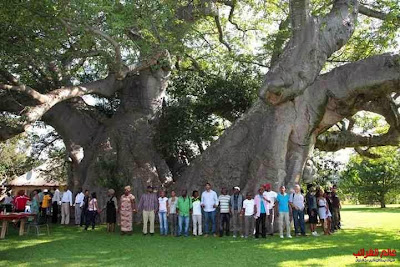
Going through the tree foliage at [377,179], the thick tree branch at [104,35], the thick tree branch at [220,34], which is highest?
the thick tree branch at [220,34]

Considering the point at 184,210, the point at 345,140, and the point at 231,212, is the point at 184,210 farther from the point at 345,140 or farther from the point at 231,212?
the point at 345,140

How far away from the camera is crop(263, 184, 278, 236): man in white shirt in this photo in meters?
12.1

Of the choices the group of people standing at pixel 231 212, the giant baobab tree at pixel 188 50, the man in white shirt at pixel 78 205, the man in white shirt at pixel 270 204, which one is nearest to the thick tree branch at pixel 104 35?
the giant baobab tree at pixel 188 50

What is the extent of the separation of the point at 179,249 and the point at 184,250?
0.63 feet

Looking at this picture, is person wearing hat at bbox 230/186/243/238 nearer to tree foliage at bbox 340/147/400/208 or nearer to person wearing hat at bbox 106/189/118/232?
person wearing hat at bbox 106/189/118/232

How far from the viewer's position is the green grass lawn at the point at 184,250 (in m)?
8.31

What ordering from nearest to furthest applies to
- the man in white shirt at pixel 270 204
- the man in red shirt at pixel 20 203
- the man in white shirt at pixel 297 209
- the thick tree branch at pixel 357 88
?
the man in white shirt at pixel 270 204 < the man in white shirt at pixel 297 209 < the thick tree branch at pixel 357 88 < the man in red shirt at pixel 20 203

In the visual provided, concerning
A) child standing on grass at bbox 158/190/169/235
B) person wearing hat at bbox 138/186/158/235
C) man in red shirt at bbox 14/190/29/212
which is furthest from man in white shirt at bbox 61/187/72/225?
child standing on grass at bbox 158/190/169/235

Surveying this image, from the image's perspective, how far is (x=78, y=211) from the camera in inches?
642

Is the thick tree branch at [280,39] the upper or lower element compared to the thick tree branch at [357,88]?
upper

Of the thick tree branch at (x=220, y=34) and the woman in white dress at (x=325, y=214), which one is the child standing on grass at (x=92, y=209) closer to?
the woman in white dress at (x=325, y=214)

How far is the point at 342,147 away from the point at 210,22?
9.11 metres

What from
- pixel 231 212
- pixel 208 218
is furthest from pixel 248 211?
pixel 208 218

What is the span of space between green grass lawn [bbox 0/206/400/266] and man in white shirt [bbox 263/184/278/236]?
1.48ft
